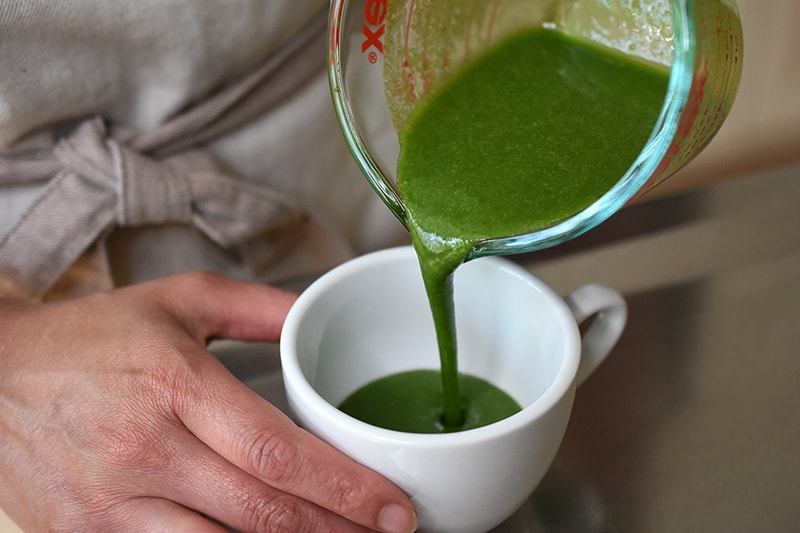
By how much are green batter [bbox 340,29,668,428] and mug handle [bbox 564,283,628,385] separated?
76 mm

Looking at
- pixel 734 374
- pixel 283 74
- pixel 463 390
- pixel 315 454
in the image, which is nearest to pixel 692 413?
pixel 734 374

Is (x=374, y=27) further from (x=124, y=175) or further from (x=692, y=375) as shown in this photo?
(x=692, y=375)

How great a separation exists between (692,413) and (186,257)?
0.45 meters

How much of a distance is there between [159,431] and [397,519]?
0.16 m

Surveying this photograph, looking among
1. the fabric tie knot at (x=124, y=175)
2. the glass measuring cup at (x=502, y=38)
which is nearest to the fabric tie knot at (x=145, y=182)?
the fabric tie knot at (x=124, y=175)

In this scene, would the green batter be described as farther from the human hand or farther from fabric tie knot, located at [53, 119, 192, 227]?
fabric tie knot, located at [53, 119, 192, 227]

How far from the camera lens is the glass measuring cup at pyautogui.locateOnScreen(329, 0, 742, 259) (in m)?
0.45

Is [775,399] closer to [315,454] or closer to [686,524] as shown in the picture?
[686,524]

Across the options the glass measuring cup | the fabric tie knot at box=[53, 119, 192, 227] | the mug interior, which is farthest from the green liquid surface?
the fabric tie knot at box=[53, 119, 192, 227]

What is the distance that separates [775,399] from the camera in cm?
67

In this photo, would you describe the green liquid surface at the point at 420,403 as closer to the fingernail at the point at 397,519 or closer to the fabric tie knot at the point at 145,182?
the fingernail at the point at 397,519

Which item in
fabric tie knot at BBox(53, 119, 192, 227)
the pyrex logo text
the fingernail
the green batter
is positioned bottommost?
the fingernail

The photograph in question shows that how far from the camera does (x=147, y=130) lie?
77 centimetres

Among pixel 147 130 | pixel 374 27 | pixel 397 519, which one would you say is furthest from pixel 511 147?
pixel 147 130
